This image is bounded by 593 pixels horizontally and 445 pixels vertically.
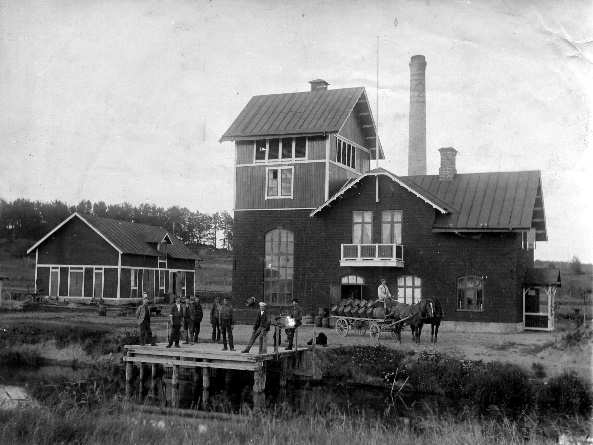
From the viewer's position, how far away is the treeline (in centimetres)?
5416

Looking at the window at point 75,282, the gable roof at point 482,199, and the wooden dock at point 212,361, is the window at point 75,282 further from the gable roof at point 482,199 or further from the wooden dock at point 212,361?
the wooden dock at point 212,361

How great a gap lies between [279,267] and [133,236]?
618 inches

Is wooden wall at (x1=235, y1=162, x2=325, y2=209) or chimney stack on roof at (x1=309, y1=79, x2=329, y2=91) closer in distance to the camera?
wooden wall at (x1=235, y1=162, x2=325, y2=209)

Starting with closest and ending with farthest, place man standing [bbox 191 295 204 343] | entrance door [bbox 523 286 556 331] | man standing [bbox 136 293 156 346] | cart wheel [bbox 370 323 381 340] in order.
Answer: man standing [bbox 136 293 156 346]
man standing [bbox 191 295 204 343]
cart wheel [bbox 370 323 381 340]
entrance door [bbox 523 286 556 331]

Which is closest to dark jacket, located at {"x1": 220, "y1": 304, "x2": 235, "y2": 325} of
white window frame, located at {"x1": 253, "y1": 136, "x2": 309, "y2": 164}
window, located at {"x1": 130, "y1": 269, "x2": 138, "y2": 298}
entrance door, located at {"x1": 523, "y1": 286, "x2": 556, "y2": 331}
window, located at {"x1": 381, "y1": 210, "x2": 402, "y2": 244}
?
window, located at {"x1": 381, "y1": 210, "x2": 402, "y2": 244}

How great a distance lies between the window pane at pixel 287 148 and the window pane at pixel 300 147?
0.29 meters

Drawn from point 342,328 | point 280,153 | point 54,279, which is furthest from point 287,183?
point 54,279

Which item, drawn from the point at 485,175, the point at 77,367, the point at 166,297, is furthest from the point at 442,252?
the point at 166,297

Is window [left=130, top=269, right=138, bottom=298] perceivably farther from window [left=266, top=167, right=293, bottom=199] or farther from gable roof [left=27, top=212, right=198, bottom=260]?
window [left=266, top=167, right=293, bottom=199]

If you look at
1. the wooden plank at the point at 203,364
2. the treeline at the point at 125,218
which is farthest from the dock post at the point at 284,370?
the treeline at the point at 125,218

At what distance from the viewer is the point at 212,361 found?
80.9ft

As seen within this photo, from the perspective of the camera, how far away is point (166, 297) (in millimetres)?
50844

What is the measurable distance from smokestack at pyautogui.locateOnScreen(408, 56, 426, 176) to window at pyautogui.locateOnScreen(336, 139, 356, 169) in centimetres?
563

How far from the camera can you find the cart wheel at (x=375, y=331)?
2834cm
